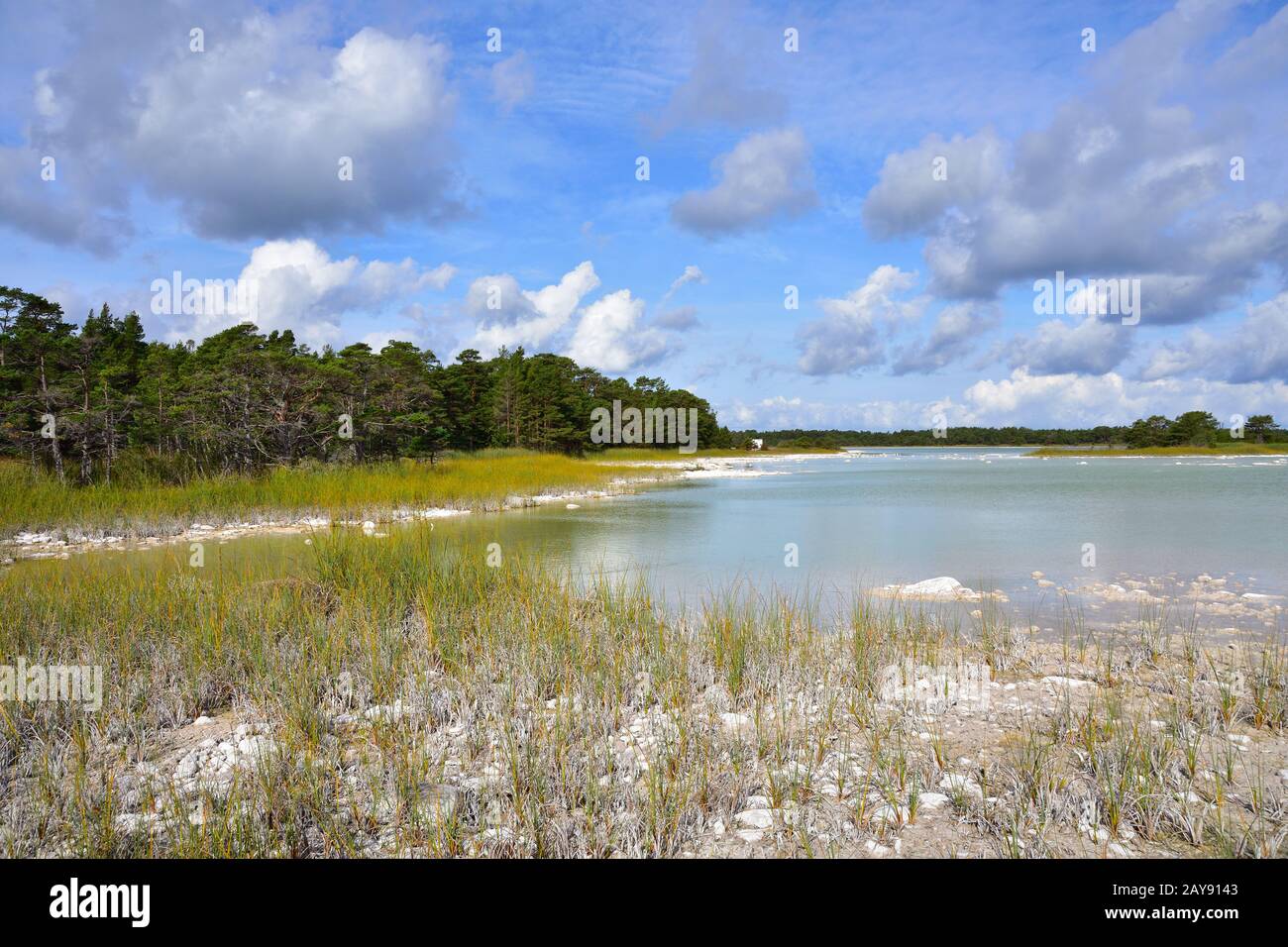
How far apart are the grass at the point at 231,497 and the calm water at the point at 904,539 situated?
80.9 inches

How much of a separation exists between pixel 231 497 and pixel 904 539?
16326 millimetres

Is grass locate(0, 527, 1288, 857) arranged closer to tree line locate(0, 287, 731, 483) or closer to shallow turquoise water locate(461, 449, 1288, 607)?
shallow turquoise water locate(461, 449, 1288, 607)

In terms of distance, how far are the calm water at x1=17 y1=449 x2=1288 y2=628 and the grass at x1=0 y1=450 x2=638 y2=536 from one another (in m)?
2.06

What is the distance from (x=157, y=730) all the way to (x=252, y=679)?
0.69 metres

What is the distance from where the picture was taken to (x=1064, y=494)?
89.4ft

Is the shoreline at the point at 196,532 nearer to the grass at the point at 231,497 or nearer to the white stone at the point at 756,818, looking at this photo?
the grass at the point at 231,497

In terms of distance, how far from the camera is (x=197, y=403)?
2278 centimetres

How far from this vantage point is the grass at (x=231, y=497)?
594 inches

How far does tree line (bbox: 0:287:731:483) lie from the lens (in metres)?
18.6

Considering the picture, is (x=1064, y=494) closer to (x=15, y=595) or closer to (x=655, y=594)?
(x=655, y=594)

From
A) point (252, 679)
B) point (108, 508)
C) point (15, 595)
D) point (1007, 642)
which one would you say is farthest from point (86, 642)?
point (108, 508)

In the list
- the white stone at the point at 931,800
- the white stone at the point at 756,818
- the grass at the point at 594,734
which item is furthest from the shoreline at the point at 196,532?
the white stone at the point at 931,800

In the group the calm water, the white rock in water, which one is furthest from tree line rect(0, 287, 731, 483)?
the white rock in water
